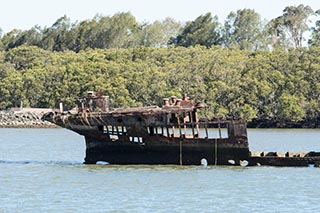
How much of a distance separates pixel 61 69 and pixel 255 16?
36856 mm

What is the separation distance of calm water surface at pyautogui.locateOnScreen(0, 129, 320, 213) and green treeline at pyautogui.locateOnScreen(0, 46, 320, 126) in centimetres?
5878

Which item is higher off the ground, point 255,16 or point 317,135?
point 255,16

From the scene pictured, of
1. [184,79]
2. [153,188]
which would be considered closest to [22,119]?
[184,79]

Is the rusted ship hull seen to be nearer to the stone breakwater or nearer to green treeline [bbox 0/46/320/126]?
green treeline [bbox 0/46/320/126]

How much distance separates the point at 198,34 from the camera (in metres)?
150

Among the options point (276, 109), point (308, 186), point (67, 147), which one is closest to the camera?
point (308, 186)

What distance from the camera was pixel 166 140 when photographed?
49.5 m

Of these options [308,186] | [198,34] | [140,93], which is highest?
[198,34]

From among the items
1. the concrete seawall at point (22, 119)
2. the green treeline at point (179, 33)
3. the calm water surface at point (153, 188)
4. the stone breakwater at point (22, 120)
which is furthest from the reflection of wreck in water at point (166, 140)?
the green treeline at point (179, 33)

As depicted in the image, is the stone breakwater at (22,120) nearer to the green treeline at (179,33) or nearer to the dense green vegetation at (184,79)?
the dense green vegetation at (184,79)

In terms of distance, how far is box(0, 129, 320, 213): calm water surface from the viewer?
124 feet

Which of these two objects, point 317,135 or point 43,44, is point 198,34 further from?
point 317,135

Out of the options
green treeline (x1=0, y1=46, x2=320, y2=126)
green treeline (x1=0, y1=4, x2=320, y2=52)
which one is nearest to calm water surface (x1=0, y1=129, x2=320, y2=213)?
green treeline (x1=0, y1=46, x2=320, y2=126)

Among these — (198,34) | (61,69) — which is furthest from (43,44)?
(61,69)
